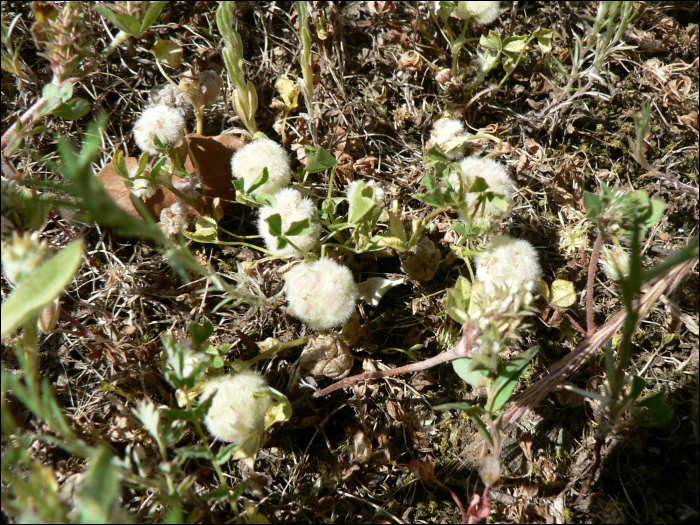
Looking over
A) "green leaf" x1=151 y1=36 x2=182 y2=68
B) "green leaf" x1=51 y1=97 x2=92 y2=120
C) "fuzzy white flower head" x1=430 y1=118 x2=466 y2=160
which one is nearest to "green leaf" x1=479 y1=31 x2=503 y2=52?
"fuzzy white flower head" x1=430 y1=118 x2=466 y2=160

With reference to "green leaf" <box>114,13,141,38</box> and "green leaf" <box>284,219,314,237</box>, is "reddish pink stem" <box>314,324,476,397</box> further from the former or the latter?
"green leaf" <box>114,13,141,38</box>

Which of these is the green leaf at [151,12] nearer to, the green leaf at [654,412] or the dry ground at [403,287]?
the dry ground at [403,287]

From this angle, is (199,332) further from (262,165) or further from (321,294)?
(262,165)

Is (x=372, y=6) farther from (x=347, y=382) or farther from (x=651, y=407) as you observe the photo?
(x=651, y=407)

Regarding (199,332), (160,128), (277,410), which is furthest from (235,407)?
(160,128)

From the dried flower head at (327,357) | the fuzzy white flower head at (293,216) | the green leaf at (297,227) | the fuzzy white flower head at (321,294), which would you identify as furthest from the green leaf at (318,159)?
the dried flower head at (327,357)
